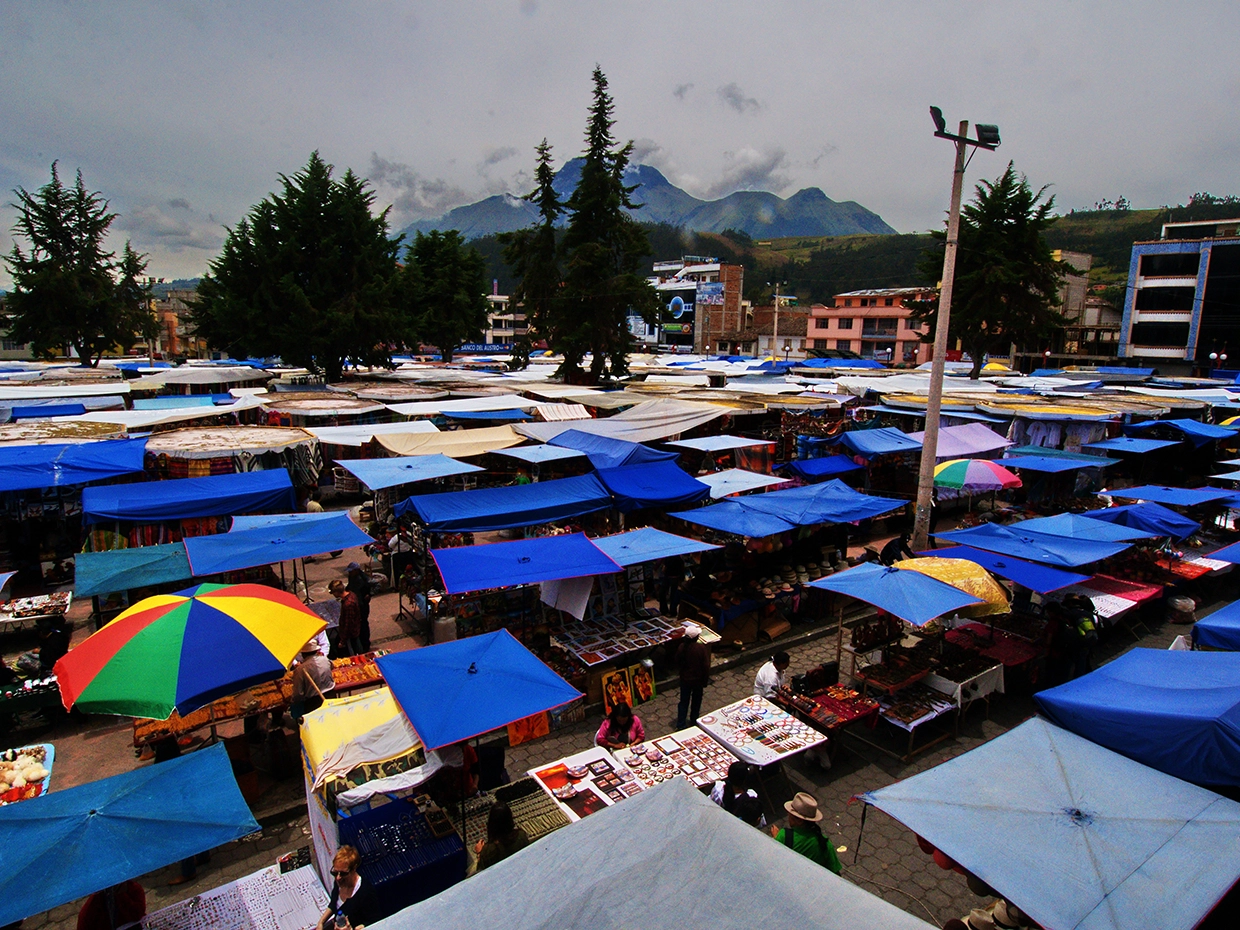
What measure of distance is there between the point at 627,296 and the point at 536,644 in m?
20.0

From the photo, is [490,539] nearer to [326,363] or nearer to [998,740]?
[998,740]

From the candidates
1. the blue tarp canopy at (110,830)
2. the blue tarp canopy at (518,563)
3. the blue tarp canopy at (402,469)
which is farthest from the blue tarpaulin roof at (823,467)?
the blue tarp canopy at (110,830)

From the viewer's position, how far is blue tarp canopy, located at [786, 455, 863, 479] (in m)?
15.4

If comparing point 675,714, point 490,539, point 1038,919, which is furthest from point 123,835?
point 490,539

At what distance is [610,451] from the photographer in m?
14.0

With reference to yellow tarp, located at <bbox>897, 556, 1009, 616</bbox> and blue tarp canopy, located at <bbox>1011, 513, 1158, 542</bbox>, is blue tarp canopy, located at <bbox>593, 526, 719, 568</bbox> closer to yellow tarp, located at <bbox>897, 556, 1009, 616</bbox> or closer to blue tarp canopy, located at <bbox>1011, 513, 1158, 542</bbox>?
yellow tarp, located at <bbox>897, 556, 1009, 616</bbox>

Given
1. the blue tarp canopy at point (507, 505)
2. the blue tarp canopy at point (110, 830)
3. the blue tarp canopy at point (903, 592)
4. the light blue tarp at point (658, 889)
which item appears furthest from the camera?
the blue tarp canopy at point (507, 505)

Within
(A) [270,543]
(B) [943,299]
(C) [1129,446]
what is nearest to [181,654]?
(A) [270,543]

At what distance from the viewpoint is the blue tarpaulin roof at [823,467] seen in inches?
607

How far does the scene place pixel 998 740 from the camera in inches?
193

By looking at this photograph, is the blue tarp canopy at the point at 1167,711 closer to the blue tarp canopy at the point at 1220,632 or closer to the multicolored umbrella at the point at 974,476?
the blue tarp canopy at the point at 1220,632

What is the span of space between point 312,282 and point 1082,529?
28.5 m

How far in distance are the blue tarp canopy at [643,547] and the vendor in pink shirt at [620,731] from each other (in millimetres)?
2381

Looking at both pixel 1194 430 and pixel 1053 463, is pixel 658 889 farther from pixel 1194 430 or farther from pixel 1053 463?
pixel 1194 430
